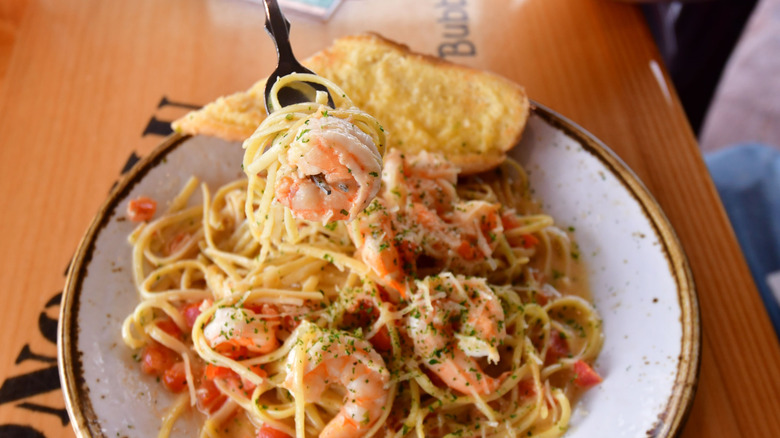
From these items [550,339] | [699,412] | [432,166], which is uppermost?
[432,166]

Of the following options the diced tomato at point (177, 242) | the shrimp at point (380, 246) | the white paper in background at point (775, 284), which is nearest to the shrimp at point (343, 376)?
the shrimp at point (380, 246)

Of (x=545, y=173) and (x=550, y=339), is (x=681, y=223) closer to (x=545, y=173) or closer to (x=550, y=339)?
(x=545, y=173)

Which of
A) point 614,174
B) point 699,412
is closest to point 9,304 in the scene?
point 614,174

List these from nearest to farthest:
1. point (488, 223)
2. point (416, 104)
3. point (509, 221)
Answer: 1. point (488, 223)
2. point (509, 221)
3. point (416, 104)

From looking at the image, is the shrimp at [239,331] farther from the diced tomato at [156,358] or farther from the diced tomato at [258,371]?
the diced tomato at [156,358]

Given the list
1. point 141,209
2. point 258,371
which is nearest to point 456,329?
point 258,371

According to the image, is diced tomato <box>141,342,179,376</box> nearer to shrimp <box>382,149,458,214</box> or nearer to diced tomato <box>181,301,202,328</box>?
diced tomato <box>181,301,202,328</box>

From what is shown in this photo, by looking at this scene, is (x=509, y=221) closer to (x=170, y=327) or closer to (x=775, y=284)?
(x=170, y=327)
